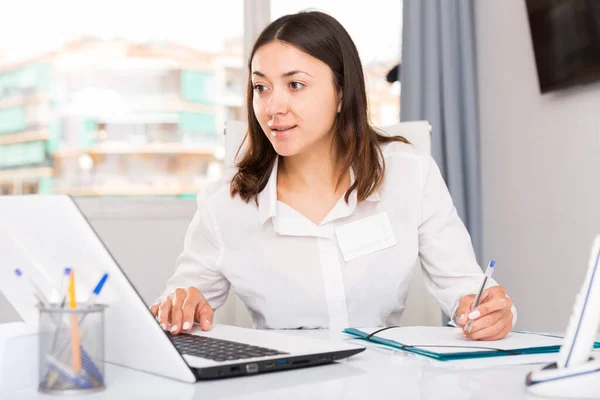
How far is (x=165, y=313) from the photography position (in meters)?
1.18

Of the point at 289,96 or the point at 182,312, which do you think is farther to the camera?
the point at 289,96

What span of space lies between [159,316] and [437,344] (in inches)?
17.1

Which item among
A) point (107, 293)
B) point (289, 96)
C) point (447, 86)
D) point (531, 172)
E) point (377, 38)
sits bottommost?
point (107, 293)

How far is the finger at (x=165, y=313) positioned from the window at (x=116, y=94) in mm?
2018

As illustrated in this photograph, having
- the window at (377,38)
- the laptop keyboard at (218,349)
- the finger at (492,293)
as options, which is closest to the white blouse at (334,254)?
the finger at (492,293)

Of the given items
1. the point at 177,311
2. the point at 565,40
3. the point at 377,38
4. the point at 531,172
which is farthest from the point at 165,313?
the point at 377,38

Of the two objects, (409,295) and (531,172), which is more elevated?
(531,172)

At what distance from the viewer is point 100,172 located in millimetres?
3129

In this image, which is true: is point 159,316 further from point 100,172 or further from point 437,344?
point 100,172

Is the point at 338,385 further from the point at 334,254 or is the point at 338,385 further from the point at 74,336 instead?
the point at 334,254

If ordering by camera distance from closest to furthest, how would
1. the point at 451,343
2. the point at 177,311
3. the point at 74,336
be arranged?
the point at 74,336
the point at 451,343
the point at 177,311

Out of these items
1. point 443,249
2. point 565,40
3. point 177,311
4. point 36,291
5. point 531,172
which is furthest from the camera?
point 531,172

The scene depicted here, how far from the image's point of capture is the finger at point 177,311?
113cm

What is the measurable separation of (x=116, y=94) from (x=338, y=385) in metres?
2.57
